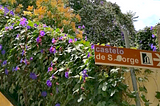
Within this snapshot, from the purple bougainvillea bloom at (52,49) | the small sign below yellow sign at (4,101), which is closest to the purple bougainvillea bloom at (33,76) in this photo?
the purple bougainvillea bloom at (52,49)

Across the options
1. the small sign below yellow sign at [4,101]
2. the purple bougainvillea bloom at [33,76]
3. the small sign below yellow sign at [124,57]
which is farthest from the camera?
the small sign below yellow sign at [4,101]

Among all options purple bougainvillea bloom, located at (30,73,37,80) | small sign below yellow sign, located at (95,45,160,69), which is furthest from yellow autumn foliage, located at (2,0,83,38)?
small sign below yellow sign, located at (95,45,160,69)

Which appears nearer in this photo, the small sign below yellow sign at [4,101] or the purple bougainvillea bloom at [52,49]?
the purple bougainvillea bloom at [52,49]

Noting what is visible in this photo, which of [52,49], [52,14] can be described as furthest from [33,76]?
[52,14]

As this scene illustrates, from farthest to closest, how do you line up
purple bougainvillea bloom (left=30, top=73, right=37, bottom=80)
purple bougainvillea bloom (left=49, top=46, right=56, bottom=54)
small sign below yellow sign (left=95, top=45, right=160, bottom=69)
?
purple bougainvillea bloom (left=30, top=73, right=37, bottom=80)
purple bougainvillea bloom (left=49, top=46, right=56, bottom=54)
small sign below yellow sign (left=95, top=45, right=160, bottom=69)

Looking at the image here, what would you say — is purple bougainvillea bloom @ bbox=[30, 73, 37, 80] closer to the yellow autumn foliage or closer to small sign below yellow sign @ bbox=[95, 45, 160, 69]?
small sign below yellow sign @ bbox=[95, 45, 160, 69]

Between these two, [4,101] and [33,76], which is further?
Result: [4,101]

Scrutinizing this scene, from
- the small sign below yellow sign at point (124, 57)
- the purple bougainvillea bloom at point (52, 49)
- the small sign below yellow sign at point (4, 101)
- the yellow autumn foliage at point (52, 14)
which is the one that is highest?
the yellow autumn foliage at point (52, 14)

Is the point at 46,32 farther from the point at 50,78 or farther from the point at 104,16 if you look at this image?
the point at 104,16

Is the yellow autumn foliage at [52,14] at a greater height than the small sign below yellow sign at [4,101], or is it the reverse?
the yellow autumn foliage at [52,14]

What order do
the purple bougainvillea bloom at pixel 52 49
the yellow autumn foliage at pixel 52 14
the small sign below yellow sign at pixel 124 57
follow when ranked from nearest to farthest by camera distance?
1. the small sign below yellow sign at pixel 124 57
2. the purple bougainvillea bloom at pixel 52 49
3. the yellow autumn foliage at pixel 52 14

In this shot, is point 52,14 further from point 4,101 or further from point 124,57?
point 124,57

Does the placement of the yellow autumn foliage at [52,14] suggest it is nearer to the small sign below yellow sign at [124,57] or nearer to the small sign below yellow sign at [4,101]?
the small sign below yellow sign at [4,101]

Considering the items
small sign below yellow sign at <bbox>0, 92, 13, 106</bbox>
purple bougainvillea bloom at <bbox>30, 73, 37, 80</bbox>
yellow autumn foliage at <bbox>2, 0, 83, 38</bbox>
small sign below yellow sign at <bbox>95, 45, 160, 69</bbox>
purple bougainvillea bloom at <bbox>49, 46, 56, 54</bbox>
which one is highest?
yellow autumn foliage at <bbox>2, 0, 83, 38</bbox>
